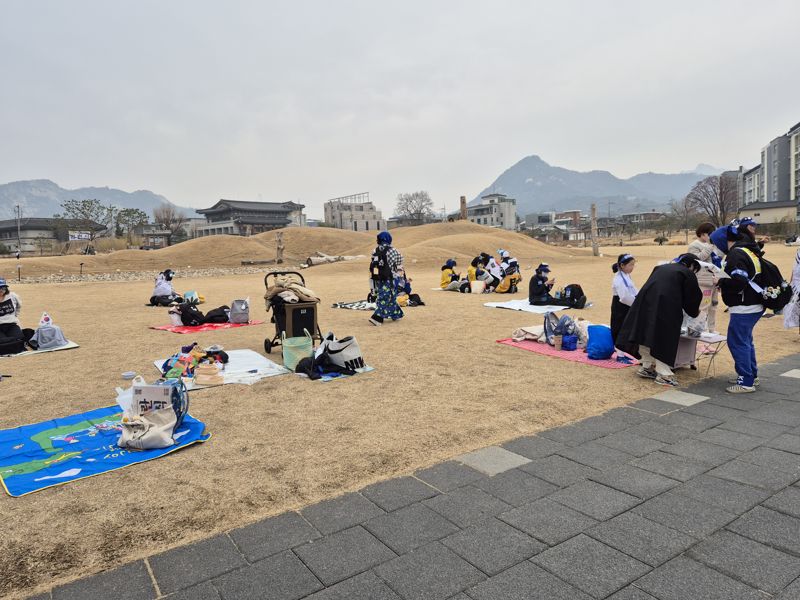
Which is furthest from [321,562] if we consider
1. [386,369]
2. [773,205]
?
[773,205]

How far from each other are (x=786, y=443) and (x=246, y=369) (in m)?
5.42

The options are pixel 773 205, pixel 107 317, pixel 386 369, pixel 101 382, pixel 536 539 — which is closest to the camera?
pixel 536 539

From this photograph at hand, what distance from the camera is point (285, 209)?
7894cm

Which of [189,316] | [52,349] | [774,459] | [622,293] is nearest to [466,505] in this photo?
[774,459]

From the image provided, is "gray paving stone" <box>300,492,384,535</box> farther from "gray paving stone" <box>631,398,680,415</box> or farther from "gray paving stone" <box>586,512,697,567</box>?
"gray paving stone" <box>631,398,680,415</box>

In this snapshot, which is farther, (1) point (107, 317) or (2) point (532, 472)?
(1) point (107, 317)

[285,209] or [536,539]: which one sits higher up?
[285,209]

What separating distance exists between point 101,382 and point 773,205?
68.2 metres

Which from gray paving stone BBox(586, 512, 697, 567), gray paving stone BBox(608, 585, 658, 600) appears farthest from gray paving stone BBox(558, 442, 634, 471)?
gray paving stone BBox(608, 585, 658, 600)

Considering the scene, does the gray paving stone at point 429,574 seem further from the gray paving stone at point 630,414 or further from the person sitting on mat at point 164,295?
the person sitting on mat at point 164,295

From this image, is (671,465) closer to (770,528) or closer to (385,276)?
(770,528)

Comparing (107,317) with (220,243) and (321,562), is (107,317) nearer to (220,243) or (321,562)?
(321,562)

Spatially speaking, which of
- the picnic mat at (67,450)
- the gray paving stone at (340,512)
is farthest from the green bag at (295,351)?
the gray paving stone at (340,512)

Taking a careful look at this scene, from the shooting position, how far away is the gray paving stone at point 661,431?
387cm
